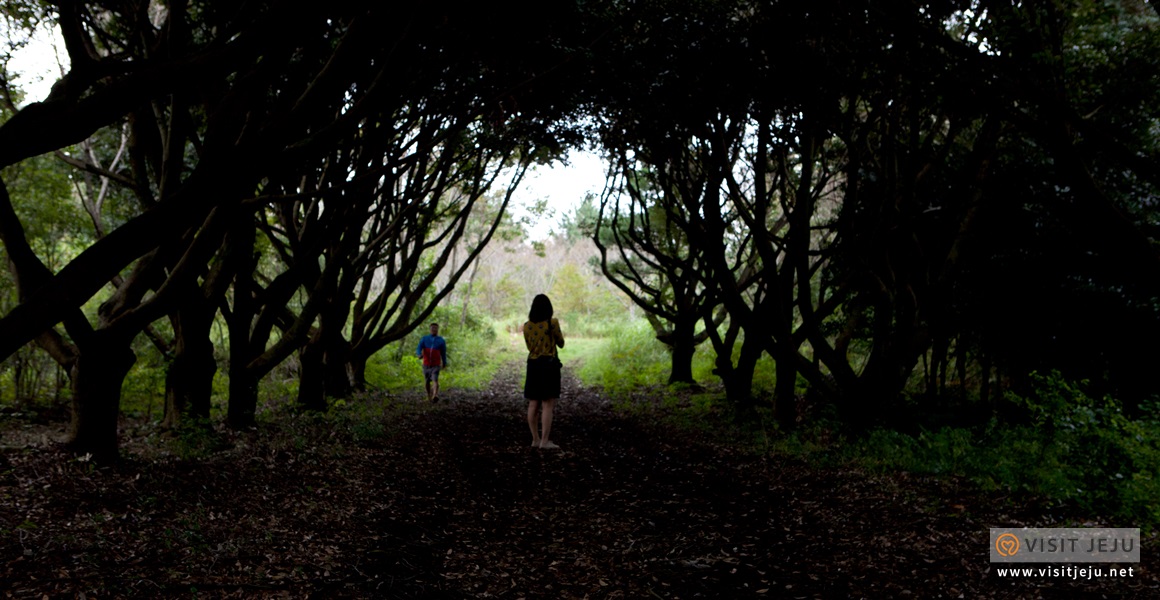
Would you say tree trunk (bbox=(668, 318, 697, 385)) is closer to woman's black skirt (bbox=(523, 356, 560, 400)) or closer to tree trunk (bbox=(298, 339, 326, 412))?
tree trunk (bbox=(298, 339, 326, 412))

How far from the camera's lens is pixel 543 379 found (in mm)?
8461

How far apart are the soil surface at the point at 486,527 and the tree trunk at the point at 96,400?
0.21m

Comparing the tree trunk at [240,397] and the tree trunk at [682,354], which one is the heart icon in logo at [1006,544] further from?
the tree trunk at [682,354]

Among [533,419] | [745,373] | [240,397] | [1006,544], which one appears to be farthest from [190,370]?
[745,373]

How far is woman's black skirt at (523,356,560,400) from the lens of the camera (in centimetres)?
845

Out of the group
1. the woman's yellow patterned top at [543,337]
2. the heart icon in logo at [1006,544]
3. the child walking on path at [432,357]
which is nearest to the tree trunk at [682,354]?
the child walking on path at [432,357]

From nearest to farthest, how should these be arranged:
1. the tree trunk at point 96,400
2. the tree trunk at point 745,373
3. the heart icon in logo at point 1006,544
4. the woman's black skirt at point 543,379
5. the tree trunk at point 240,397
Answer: the heart icon in logo at point 1006,544, the tree trunk at point 96,400, the woman's black skirt at point 543,379, the tree trunk at point 240,397, the tree trunk at point 745,373

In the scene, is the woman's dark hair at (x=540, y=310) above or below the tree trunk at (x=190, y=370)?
above

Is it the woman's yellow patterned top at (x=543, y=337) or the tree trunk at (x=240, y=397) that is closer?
the woman's yellow patterned top at (x=543, y=337)

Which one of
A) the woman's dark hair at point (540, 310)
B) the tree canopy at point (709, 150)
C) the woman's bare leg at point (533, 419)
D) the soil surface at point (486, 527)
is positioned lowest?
the soil surface at point (486, 527)

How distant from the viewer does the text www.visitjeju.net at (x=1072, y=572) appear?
13.1 ft

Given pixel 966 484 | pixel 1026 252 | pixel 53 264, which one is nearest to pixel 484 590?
A: pixel 966 484

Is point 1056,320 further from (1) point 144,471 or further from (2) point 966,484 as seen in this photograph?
(1) point 144,471

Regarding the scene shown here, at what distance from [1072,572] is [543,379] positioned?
5631 mm
